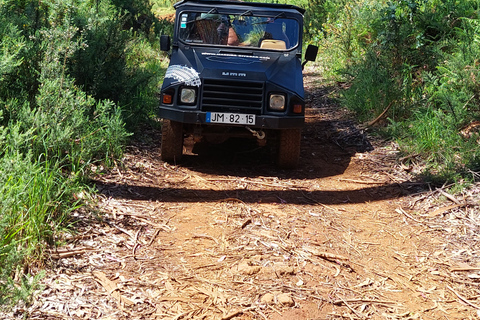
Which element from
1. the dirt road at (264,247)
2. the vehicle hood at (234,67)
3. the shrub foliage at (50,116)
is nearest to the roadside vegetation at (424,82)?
the dirt road at (264,247)

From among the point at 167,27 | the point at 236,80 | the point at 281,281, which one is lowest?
the point at 281,281

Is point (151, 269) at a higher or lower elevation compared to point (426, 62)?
lower

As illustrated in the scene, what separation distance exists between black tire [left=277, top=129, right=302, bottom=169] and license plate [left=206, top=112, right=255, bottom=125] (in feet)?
1.63

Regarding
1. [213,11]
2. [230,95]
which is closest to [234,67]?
[230,95]

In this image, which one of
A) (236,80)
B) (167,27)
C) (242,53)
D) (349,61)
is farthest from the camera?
(167,27)

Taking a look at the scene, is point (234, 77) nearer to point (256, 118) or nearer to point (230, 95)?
point (230, 95)

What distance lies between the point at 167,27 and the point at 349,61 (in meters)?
5.78

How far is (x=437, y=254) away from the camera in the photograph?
14.1 ft

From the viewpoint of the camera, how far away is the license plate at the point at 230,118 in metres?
5.75

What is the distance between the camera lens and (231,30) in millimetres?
6555

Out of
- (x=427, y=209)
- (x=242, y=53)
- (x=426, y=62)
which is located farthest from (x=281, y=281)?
(x=426, y=62)

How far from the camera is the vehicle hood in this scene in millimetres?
5848

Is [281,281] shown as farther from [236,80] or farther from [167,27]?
[167,27]

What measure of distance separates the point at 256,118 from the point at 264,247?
201 cm
